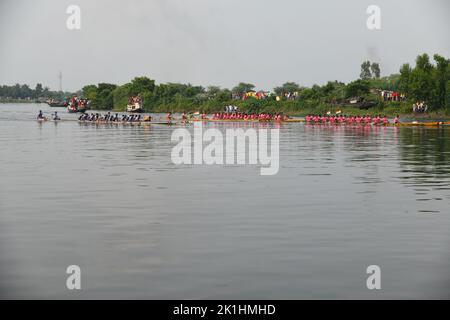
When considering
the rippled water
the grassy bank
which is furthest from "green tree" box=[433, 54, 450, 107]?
the rippled water

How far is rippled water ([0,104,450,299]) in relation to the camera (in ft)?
47.0

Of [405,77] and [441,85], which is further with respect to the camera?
[405,77]

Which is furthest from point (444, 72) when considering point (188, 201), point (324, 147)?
point (188, 201)

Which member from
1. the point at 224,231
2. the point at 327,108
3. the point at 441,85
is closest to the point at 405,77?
the point at 441,85

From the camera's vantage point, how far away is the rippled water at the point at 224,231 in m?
14.3

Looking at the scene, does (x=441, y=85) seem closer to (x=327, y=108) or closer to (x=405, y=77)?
(x=405, y=77)

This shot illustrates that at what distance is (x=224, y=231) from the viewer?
19531 millimetres

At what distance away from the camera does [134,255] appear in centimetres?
1664

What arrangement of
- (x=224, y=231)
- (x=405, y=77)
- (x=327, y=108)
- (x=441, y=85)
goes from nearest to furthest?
(x=224, y=231) < (x=441, y=85) < (x=405, y=77) < (x=327, y=108)

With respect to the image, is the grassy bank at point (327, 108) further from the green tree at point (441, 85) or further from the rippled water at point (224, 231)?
the rippled water at point (224, 231)

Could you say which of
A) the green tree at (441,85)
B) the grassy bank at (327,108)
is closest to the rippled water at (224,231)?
the green tree at (441,85)

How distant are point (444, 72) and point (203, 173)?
123989mm

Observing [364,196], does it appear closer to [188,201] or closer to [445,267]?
[188,201]

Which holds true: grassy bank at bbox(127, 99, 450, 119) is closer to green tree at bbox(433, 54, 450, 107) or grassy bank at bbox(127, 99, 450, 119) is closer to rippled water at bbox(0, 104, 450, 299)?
green tree at bbox(433, 54, 450, 107)
